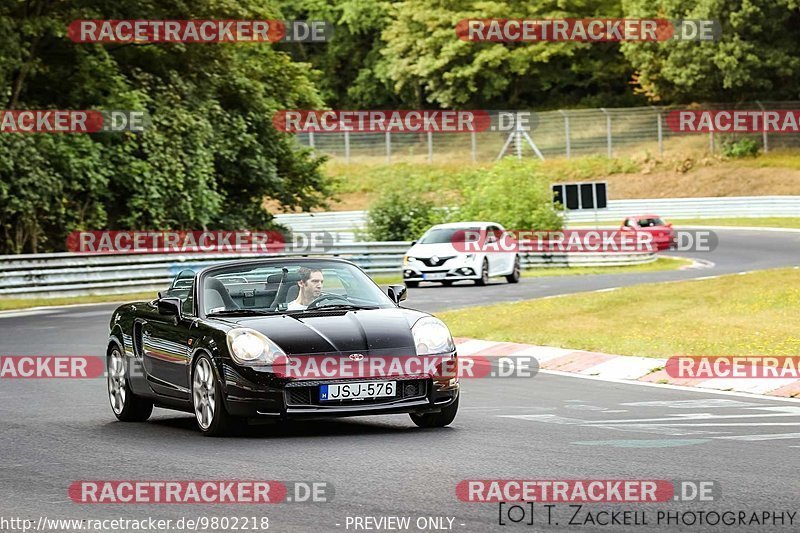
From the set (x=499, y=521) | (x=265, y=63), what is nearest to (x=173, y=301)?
(x=499, y=521)

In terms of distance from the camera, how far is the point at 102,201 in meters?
37.8

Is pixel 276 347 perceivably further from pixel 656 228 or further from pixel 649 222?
pixel 649 222

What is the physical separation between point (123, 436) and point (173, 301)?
112 cm

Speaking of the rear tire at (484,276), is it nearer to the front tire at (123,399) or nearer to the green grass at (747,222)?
the front tire at (123,399)

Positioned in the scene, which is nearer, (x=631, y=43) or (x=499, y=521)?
(x=499, y=521)

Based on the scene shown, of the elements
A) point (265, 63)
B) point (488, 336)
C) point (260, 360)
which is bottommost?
point (488, 336)

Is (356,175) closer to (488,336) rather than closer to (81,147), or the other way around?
(81,147)

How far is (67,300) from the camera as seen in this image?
32906mm

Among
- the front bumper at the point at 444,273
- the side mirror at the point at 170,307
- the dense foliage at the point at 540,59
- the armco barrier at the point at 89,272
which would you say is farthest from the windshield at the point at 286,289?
the dense foliage at the point at 540,59

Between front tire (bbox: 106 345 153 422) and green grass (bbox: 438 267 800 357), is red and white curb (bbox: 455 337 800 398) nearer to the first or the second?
green grass (bbox: 438 267 800 357)

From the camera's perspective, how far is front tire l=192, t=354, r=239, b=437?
1062 cm

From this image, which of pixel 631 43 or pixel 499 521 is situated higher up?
pixel 631 43

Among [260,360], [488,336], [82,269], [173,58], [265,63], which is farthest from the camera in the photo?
[265,63]

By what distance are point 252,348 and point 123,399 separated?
2267 millimetres
